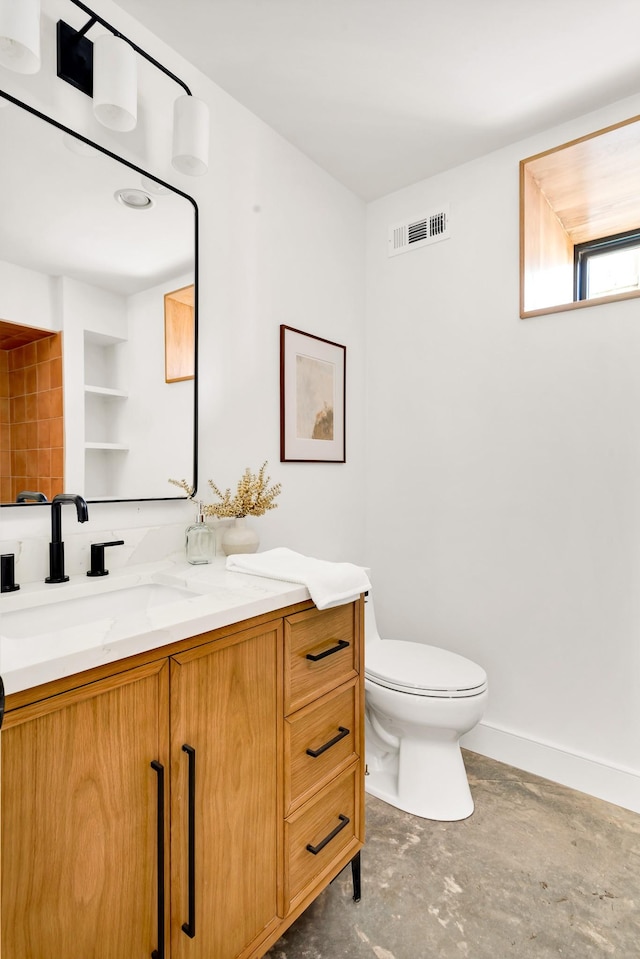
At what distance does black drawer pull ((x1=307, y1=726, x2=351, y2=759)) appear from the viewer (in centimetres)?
123

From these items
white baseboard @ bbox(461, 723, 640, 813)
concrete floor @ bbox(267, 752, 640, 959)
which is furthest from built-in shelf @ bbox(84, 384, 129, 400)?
white baseboard @ bbox(461, 723, 640, 813)

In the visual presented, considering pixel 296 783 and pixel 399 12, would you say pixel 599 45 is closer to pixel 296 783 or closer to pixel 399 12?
pixel 399 12

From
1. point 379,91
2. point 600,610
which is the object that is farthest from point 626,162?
point 600,610

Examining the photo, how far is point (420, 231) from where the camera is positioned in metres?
2.37

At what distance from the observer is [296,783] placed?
1.19 metres

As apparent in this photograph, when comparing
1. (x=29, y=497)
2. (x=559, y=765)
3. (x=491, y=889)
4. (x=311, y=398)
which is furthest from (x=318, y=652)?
(x=559, y=765)

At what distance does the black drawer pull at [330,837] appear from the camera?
1.23m

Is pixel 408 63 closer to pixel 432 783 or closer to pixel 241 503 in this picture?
pixel 241 503

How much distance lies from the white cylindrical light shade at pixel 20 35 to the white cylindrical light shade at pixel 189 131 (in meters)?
0.39

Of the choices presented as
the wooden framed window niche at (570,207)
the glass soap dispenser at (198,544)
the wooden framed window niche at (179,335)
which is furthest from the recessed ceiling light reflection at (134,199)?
the wooden framed window niche at (570,207)

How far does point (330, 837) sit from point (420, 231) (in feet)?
7.78

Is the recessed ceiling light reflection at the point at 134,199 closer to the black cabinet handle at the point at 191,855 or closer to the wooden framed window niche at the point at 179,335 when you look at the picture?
the wooden framed window niche at the point at 179,335

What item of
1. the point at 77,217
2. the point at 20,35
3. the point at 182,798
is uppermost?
the point at 20,35

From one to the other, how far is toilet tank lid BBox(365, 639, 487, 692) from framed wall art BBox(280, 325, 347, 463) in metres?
0.85
